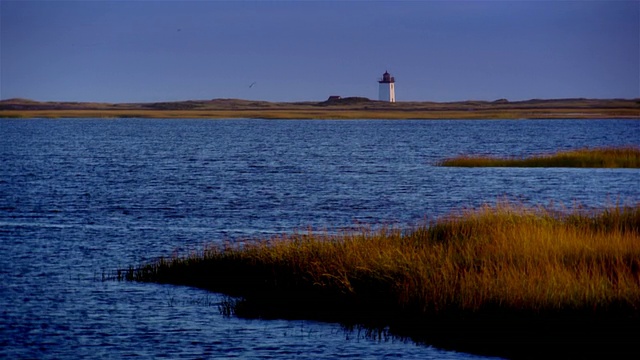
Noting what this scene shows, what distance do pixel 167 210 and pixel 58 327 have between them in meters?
22.8

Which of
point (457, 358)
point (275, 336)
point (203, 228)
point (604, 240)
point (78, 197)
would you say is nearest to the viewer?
point (457, 358)

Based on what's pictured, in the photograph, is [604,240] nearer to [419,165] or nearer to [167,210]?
[167,210]

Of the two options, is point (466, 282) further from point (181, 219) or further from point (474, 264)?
point (181, 219)

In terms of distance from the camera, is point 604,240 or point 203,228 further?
point 203,228

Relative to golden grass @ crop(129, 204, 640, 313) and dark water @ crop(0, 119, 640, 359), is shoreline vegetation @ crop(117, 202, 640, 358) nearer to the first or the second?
golden grass @ crop(129, 204, 640, 313)

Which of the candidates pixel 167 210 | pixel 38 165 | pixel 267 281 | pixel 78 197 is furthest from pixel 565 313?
pixel 38 165

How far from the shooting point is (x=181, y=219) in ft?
127

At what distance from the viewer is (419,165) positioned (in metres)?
76.9

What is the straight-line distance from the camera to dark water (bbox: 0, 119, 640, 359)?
60.3ft

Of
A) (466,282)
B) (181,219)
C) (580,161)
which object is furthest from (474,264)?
(580,161)

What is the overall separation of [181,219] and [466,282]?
21711 mm

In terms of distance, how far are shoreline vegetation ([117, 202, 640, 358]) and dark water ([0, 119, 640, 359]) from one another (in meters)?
0.69

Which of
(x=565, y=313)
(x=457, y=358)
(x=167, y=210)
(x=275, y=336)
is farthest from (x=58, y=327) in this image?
(x=167, y=210)

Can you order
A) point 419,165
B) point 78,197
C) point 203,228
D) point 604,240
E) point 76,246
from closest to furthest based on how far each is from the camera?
point 604,240 < point 76,246 < point 203,228 < point 78,197 < point 419,165
